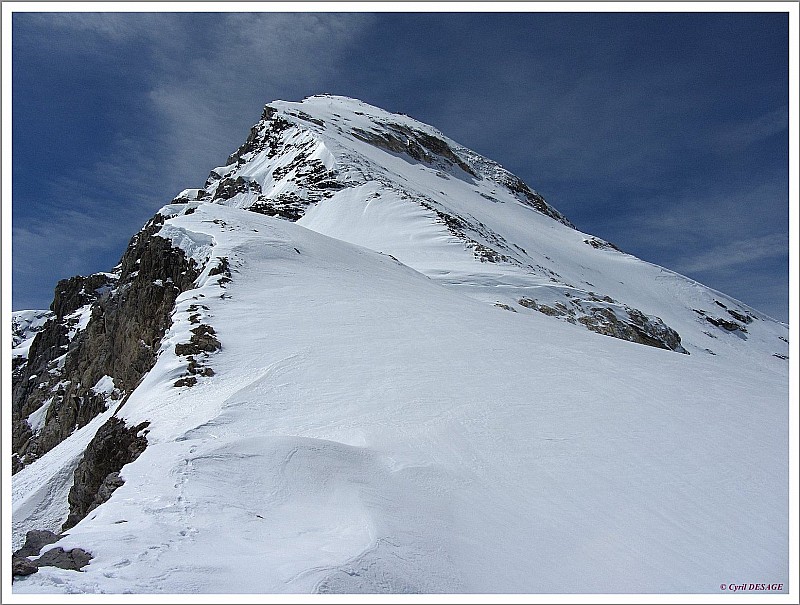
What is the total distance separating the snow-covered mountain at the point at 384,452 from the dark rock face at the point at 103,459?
0.16 feet

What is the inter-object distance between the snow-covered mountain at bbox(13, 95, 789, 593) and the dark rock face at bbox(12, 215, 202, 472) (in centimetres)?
20

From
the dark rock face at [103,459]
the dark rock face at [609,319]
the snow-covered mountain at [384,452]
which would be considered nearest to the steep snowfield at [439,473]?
the snow-covered mountain at [384,452]

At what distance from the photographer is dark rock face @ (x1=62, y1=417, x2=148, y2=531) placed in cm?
680

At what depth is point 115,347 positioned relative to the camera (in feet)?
62.0

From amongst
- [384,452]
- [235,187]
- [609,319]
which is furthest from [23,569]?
[235,187]

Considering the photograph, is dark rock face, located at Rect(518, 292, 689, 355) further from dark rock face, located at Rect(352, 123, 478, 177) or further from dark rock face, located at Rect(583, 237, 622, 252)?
dark rock face, located at Rect(352, 123, 478, 177)

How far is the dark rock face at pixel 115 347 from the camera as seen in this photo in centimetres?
1616

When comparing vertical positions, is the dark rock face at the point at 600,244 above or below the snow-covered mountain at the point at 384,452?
above

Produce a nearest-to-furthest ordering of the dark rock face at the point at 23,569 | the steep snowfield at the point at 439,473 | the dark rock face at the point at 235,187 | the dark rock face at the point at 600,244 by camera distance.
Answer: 1. the dark rock face at the point at 23,569
2. the steep snowfield at the point at 439,473
3. the dark rock face at the point at 235,187
4. the dark rock face at the point at 600,244

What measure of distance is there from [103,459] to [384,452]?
13.9 ft

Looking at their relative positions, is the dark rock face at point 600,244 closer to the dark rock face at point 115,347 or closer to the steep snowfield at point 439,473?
the dark rock face at point 115,347

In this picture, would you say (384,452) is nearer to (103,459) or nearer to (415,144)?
(103,459)

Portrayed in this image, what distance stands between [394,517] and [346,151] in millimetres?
42076

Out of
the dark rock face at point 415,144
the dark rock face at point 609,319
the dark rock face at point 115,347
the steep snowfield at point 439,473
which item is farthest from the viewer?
the dark rock face at point 415,144
